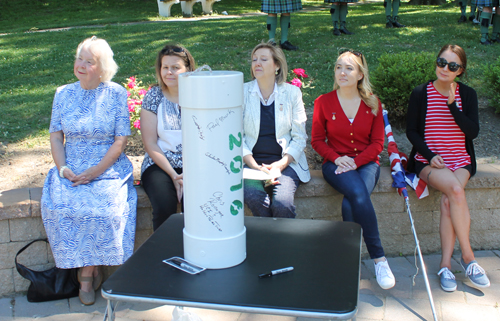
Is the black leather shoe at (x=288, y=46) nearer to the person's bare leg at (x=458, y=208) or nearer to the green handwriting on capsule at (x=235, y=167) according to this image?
the person's bare leg at (x=458, y=208)

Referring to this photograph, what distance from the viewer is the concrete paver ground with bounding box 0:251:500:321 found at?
282cm

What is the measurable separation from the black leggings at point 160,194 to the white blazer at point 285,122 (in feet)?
1.92

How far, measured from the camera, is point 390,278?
2846mm

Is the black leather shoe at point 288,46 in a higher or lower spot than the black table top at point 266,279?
higher

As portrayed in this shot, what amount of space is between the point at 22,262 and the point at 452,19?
401 inches

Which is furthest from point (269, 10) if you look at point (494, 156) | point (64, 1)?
point (64, 1)

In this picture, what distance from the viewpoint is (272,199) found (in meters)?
3.05

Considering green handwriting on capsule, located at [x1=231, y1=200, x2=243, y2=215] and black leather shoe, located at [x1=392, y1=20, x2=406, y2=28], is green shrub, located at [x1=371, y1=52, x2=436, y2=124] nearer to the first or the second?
green handwriting on capsule, located at [x1=231, y1=200, x2=243, y2=215]

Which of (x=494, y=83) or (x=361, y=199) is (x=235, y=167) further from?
(x=494, y=83)

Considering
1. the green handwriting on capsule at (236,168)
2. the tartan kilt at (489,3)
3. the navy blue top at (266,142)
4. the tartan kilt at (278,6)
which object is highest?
the tartan kilt at (278,6)

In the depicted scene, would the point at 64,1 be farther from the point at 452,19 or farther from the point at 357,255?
the point at 357,255

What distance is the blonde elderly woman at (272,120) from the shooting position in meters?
3.25

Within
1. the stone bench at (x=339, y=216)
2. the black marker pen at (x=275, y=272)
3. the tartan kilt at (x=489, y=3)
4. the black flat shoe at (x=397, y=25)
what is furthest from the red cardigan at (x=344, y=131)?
the black flat shoe at (x=397, y=25)

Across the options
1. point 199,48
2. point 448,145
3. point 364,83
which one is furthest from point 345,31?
point 448,145
